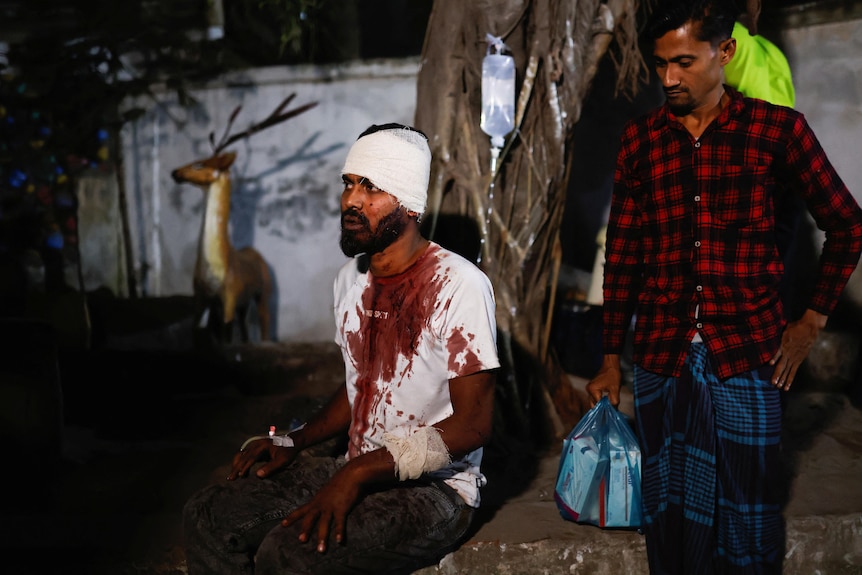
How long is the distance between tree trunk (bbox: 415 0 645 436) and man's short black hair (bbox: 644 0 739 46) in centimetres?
158

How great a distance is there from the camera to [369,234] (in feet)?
8.46

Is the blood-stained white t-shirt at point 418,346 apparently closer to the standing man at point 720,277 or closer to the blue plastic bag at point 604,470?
the blue plastic bag at point 604,470

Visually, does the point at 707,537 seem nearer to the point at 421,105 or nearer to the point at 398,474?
the point at 398,474

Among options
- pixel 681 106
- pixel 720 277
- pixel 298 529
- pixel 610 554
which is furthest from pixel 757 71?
pixel 298 529

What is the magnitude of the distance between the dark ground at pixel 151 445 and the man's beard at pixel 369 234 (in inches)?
31.5

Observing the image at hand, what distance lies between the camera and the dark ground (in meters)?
3.13

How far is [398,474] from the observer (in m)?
2.31

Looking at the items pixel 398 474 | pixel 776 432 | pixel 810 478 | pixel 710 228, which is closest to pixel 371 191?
pixel 398 474

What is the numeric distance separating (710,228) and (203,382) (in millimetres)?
4323

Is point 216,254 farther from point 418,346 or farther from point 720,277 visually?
point 720,277

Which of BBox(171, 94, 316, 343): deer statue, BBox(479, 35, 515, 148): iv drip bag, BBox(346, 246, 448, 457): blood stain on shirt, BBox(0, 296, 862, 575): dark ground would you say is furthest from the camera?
BBox(171, 94, 316, 343): deer statue

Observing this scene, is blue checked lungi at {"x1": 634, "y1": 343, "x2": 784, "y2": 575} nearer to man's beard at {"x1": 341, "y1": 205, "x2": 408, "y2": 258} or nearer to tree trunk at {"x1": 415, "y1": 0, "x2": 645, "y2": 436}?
man's beard at {"x1": 341, "y1": 205, "x2": 408, "y2": 258}

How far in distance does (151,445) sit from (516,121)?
277 cm

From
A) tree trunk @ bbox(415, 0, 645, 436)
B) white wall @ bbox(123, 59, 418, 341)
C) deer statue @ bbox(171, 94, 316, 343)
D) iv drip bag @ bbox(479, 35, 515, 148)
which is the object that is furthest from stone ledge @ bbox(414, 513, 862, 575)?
white wall @ bbox(123, 59, 418, 341)
